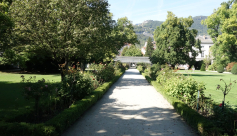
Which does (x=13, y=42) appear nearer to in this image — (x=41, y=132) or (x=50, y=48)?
(x=50, y=48)

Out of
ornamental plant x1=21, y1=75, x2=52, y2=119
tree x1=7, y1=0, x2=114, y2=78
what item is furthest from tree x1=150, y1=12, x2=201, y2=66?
ornamental plant x1=21, y1=75, x2=52, y2=119

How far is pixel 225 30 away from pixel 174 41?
40.1 ft

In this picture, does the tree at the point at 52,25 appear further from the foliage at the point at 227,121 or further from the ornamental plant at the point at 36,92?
the foliage at the point at 227,121

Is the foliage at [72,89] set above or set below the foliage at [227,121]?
above

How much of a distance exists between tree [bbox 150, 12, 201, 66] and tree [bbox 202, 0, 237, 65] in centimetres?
723

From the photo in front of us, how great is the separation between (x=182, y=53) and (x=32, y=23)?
19741mm

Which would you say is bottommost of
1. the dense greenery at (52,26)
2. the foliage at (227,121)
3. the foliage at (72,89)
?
the foliage at (227,121)

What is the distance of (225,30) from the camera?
1149 inches

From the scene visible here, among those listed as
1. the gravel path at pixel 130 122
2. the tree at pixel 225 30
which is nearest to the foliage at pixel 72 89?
the gravel path at pixel 130 122

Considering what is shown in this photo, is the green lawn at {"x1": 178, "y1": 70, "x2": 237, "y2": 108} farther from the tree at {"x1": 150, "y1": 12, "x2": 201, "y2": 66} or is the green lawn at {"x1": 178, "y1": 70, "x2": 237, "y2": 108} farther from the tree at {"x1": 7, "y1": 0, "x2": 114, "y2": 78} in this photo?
the tree at {"x1": 7, "y1": 0, "x2": 114, "y2": 78}

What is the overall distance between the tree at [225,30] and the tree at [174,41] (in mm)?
7229

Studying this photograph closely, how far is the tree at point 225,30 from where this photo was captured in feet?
90.7

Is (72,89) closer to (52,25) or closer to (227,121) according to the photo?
(227,121)

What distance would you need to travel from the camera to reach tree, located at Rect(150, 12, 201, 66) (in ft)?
77.5
